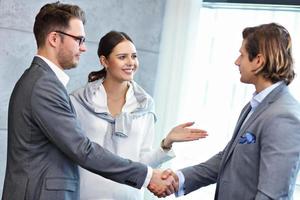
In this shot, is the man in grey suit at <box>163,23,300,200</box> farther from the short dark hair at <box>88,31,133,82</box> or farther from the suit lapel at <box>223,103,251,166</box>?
the short dark hair at <box>88,31,133,82</box>

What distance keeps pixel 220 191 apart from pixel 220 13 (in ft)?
Result: 6.28

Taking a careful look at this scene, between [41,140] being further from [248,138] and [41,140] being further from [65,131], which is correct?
[248,138]

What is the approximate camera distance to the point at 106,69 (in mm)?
3027

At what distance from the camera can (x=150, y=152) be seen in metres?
2.88

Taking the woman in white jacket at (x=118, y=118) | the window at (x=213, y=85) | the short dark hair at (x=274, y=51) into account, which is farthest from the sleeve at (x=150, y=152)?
the window at (x=213, y=85)

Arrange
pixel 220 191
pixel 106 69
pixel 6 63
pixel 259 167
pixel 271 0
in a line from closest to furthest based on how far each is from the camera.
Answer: pixel 259 167 → pixel 220 191 → pixel 106 69 → pixel 6 63 → pixel 271 0

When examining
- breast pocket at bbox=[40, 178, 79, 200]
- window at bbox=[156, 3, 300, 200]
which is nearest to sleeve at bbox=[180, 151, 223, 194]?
breast pocket at bbox=[40, 178, 79, 200]

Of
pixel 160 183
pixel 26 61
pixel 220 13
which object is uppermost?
pixel 220 13

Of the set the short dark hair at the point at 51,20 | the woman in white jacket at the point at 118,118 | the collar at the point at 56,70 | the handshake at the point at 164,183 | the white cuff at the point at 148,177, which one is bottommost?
the handshake at the point at 164,183

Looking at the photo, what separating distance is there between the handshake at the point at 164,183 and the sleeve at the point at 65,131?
28 centimetres

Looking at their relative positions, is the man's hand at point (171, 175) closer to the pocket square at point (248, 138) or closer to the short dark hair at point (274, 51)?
the pocket square at point (248, 138)

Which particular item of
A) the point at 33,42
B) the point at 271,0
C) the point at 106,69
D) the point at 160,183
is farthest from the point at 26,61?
the point at 271,0

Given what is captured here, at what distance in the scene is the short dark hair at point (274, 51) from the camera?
2.22m

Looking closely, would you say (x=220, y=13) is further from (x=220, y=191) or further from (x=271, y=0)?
(x=220, y=191)
